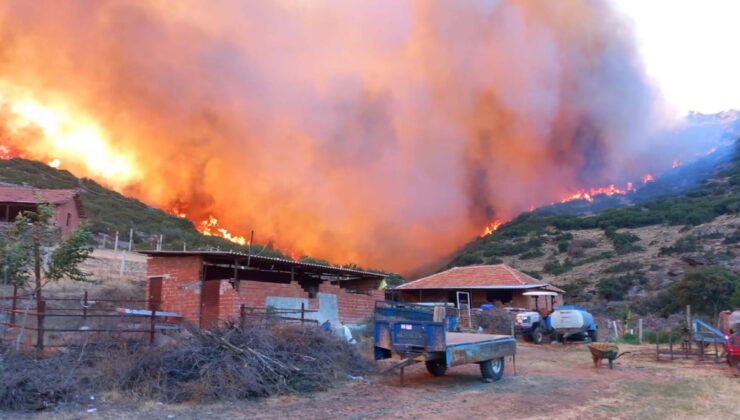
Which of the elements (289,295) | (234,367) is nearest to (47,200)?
(289,295)

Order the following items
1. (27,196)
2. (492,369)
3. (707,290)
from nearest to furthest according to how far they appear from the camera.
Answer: (492,369) → (707,290) → (27,196)

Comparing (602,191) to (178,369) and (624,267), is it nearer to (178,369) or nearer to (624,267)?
(624,267)

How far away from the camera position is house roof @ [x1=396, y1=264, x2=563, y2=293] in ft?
111

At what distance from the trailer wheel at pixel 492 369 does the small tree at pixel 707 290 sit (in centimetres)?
2355

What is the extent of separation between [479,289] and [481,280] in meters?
0.58

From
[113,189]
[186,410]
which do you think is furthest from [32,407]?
[113,189]

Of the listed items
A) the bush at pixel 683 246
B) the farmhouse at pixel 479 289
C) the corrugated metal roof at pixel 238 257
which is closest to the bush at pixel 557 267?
the bush at pixel 683 246

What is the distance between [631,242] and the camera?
2237 inches

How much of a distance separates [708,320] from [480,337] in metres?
22.0

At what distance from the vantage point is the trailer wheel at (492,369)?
13258 mm

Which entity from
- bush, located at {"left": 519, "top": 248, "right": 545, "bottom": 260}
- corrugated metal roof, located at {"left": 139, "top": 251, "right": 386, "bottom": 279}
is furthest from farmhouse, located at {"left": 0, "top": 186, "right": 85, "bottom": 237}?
bush, located at {"left": 519, "top": 248, "right": 545, "bottom": 260}

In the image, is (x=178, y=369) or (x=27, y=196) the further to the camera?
(x=27, y=196)

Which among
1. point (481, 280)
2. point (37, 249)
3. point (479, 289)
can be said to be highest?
point (37, 249)

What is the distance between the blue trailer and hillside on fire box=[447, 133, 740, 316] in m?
26.4
